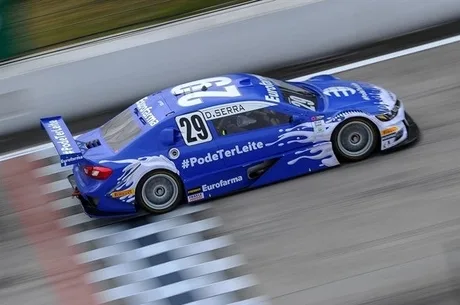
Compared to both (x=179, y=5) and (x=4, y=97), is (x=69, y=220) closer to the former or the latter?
(x=4, y=97)

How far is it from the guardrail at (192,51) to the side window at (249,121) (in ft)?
11.6

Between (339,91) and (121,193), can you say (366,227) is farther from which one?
(121,193)

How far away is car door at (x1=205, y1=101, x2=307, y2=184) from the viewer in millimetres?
11789

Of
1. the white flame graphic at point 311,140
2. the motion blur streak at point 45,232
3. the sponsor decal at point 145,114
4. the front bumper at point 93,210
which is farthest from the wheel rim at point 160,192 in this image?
the white flame graphic at point 311,140

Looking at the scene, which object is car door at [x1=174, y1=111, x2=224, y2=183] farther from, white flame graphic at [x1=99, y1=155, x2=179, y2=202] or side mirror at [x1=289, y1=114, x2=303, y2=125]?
side mirror at [x1=289, y1=114, x2=303, y2=125]

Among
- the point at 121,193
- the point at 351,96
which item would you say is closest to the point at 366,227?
Answer: the point at 351,96

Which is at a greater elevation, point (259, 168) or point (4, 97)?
point (4, 97)

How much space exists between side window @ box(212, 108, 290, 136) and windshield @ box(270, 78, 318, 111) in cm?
29

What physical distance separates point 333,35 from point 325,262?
6.02m

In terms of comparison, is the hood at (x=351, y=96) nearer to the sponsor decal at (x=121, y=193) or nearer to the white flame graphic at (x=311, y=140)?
the white flame graphic at (x=311, y=140)

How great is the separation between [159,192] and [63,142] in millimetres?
1275

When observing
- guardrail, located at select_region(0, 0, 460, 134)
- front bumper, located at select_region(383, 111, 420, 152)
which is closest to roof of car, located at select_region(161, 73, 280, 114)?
front bumper, located at select_region(383, 111, 420, 152)

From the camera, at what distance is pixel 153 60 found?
49.4 feet

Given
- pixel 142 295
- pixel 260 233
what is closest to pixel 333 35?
pixel 260 233
